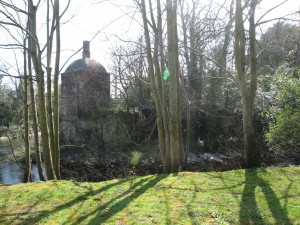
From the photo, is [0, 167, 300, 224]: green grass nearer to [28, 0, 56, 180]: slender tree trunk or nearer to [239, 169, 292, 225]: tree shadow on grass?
[239, 169, 292, 225]: tree shadow on grass

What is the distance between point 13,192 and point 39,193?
638 millimetres

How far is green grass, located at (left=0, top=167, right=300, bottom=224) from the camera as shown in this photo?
402cm

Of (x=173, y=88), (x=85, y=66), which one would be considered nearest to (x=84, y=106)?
(x=85, y=66)

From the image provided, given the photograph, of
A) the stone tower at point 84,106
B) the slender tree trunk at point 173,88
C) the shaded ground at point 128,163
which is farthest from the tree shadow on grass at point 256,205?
the stone tower at point 84,106

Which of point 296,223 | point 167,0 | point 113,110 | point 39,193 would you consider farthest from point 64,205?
point 113,110

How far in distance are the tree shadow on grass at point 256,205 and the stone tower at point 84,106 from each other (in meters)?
19.3

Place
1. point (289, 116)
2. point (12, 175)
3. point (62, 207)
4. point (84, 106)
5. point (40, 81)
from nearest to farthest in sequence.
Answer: point (62, 207), point (289, 116), point (40, 81), point (12, 175), point (84, 106)

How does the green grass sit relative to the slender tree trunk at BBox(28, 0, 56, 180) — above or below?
below

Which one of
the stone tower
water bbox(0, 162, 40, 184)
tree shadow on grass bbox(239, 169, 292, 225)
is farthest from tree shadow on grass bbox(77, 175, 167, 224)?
the stone tower

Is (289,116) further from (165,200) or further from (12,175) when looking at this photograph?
(12,175)

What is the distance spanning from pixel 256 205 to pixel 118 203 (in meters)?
2.05

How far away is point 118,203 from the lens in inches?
185

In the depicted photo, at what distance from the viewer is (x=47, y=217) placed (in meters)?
4.14

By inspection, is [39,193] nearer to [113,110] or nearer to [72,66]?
[113,110]
